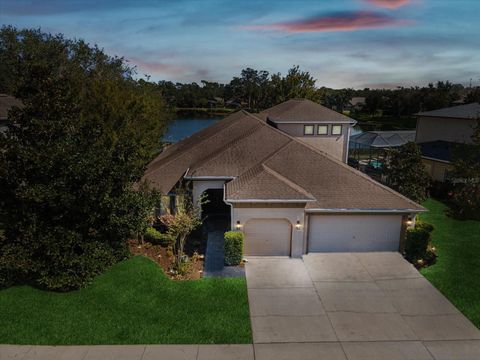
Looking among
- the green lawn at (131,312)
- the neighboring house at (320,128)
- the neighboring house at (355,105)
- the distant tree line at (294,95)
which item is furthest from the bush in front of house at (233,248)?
the neighboring house at (355,105)

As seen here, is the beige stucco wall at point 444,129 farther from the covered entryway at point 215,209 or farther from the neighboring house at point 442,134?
the covered entryway at point 215,209

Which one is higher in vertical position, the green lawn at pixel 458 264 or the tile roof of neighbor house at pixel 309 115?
the tile roof of neighbor house at pixel 309 115

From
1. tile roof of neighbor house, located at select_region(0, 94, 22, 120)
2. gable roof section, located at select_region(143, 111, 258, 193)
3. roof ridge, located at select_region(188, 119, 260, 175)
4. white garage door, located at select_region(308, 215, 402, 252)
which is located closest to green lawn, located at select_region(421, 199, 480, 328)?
white garage door, located at select_region(308, 215, 402, 252)

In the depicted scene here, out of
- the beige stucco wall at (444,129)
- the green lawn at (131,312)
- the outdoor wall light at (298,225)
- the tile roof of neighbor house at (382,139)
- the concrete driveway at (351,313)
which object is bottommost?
the green lawn at (131,312)

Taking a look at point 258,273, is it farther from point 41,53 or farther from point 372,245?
point 41,53

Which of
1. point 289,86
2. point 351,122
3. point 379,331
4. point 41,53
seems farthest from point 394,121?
point 379,331

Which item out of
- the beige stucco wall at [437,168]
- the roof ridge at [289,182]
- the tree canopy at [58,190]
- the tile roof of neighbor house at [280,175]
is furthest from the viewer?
the beige stucco wall at [437,168]

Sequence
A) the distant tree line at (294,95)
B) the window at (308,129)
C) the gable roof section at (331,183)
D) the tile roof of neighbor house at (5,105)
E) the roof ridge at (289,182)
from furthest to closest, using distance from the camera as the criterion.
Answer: the distant tree line at (294,95)
the tile roof of neighbor house at (5,105)
the window at (308,129)
the gable roof section at (331,183)
the roof ridge at (289,182)

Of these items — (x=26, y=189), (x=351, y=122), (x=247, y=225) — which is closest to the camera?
(x=26, y=189)
